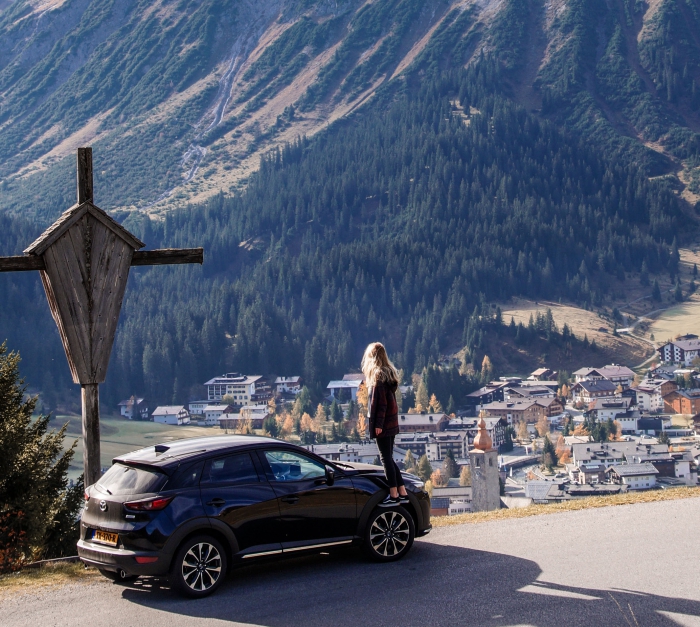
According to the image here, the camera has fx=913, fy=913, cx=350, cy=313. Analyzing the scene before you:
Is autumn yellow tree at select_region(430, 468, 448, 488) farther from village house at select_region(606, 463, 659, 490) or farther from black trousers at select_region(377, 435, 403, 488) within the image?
black trousers at select_region(377, 435, 403, 488)

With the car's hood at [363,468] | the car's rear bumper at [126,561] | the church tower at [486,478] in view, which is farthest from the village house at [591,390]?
the car's rear bumper at [126,561]

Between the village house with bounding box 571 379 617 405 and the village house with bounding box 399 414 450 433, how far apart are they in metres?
25.3

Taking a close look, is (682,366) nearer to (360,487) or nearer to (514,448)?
(514,448)

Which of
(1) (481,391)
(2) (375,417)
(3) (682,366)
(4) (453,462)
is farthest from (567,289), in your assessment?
(2) (375,417)

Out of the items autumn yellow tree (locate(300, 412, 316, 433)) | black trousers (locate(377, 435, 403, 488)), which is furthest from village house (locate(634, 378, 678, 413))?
black trousers (locate(377, 435, 403, 488))

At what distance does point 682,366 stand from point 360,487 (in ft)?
469

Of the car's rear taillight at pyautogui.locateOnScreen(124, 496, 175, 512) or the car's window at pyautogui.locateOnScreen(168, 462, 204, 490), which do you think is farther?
the car's window at pyautogui.locateOnScreen(168, 462, 204, 490)

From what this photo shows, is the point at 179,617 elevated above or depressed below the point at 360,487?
below

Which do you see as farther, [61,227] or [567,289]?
[567,289]

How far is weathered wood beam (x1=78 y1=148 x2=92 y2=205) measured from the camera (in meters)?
11.5

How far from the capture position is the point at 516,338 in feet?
506

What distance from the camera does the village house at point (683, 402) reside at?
126562mm

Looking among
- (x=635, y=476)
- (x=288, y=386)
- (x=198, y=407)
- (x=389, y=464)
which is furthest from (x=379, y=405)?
(x=288, y=386)

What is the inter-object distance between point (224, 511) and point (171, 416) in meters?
124
